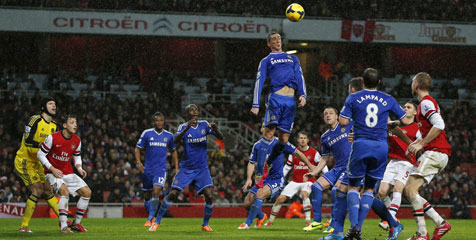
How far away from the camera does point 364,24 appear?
33594mm

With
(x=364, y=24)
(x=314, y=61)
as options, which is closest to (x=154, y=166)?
(x=364, y=24)

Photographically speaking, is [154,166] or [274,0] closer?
[154,166]

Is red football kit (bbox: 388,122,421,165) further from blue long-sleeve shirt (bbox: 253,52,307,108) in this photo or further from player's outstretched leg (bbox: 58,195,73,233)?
player's outstretched leg (bbox: 58,195,73,233)

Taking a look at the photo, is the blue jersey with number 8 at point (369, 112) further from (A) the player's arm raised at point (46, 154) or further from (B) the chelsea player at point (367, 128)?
(A) the player's arm raised at point (46, 154)

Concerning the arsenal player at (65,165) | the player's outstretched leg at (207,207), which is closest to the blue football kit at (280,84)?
the player's outstretched leg at (207,207)

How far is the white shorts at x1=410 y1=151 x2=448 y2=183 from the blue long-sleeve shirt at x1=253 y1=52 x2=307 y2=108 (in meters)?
2.34

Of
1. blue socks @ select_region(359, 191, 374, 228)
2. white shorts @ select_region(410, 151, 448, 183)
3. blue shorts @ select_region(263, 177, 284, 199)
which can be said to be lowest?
blue shorts @ select_region(263, 177, 284, 199)

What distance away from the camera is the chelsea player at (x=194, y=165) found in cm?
1348

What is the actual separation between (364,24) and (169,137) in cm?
1936

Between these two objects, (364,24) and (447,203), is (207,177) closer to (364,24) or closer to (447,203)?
(447,203)

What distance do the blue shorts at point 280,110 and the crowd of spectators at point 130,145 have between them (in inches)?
458

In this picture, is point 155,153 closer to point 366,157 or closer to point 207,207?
point 207,207

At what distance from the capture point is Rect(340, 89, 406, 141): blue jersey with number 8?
8.92m

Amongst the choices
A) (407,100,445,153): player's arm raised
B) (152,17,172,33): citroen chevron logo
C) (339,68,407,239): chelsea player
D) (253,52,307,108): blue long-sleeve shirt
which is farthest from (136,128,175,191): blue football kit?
(152,17,172,33): citroen chevron logo
